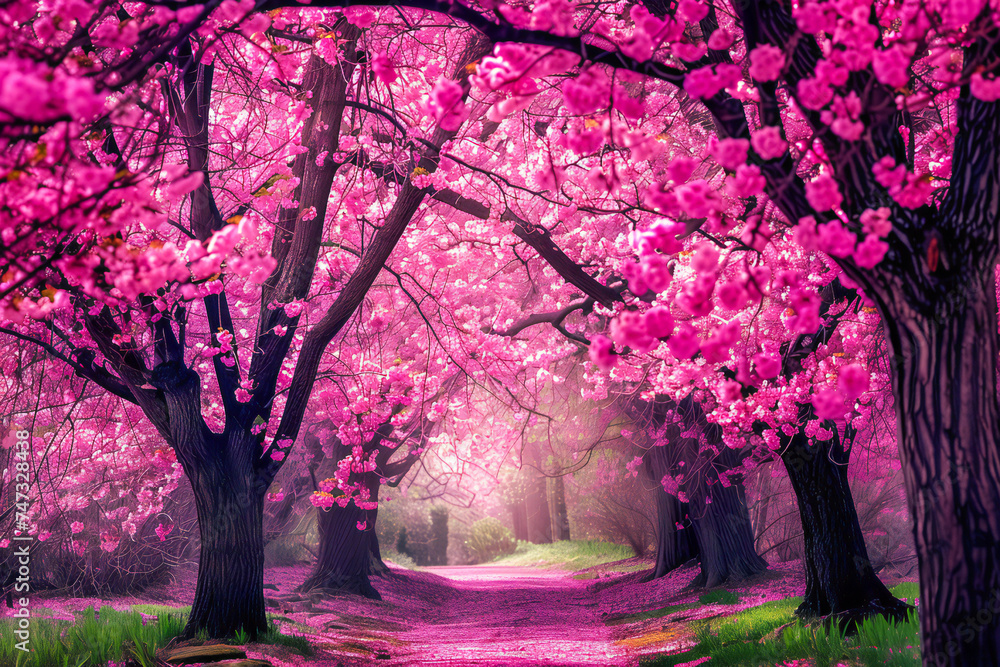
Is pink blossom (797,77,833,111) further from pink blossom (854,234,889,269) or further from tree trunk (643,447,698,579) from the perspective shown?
tree trunk (643,447,698,579)

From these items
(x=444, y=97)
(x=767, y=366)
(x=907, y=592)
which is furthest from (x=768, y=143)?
(x=907, y=592)

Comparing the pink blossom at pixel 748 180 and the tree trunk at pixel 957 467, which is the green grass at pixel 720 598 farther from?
the pink blossom at pixel 748 180

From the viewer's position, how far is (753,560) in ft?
35.4

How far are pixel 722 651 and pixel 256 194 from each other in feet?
18.0

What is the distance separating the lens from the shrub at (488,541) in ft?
112

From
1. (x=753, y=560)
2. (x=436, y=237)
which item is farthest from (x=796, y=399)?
(x=436, y=237)

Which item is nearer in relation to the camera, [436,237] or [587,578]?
[436,237]

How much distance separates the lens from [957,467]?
107 inches

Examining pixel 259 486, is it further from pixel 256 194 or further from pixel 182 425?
pixel 256 194

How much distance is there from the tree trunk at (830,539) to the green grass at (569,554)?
1457 cm

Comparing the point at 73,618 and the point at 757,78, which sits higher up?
the point at 757,78

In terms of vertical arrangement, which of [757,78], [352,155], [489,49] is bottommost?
[757,78]

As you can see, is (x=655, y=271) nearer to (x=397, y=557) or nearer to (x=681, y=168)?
(x=681, y=168)

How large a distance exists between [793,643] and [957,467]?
10.3 feet
